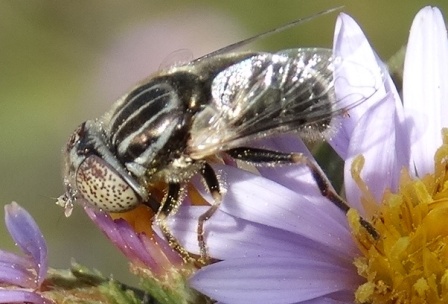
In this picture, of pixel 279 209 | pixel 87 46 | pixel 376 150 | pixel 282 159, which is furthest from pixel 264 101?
pixel 87 46

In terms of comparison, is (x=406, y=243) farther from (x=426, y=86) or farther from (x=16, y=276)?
(x=16, y=276)

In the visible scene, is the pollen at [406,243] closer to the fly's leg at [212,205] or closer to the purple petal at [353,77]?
the purple petal at [353,77]

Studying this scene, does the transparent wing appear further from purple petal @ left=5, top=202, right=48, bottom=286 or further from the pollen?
purple petal @ left=5, top=202, right=48, bottom=286

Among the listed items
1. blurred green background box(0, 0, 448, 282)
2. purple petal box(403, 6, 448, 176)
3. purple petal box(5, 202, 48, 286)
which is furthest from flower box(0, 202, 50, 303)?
blurred green background box(0, 0, 448, 282)

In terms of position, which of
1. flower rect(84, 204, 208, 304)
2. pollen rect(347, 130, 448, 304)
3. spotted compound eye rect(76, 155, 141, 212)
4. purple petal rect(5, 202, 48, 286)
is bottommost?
pollen rect(347, 130, 448, 304)

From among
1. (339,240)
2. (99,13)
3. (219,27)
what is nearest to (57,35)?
(99,13)

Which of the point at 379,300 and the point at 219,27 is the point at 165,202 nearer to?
the point at 379,300
